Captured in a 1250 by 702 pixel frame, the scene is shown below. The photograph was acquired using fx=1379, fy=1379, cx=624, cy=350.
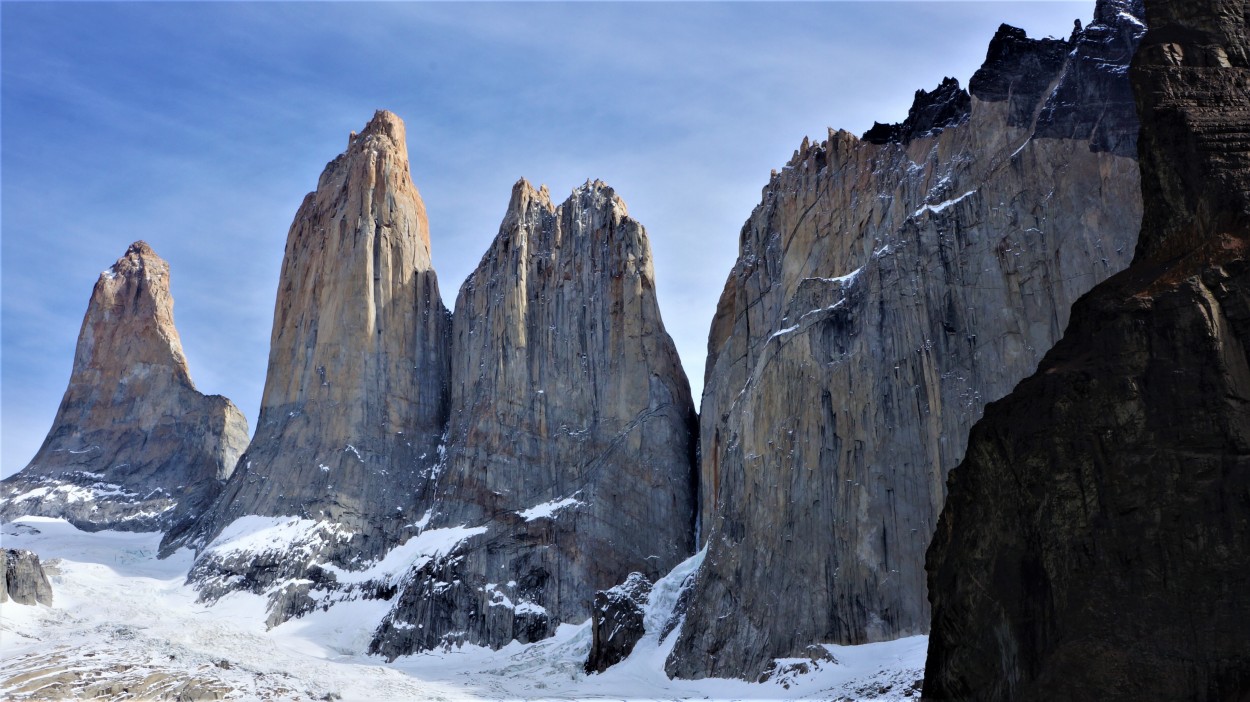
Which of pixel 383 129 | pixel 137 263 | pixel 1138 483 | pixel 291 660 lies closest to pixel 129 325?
pixel 137 263

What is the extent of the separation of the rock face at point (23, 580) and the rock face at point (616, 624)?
36141 millimetres

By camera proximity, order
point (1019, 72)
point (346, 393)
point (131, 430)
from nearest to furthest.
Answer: point (1019, 72) < point (346, 393) < point (131, 430)

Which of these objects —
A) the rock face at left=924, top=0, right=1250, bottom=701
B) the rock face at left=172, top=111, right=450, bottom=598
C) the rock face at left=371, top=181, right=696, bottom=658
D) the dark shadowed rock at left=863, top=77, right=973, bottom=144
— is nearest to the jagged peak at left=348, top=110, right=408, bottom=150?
the rock face at left=172, top=111, right=450, bottom=598

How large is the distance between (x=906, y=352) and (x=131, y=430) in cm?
8344

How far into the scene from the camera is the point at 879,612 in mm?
60094

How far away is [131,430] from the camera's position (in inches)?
4887

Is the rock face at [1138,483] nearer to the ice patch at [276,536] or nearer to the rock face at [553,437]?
the rock face at [553,437]

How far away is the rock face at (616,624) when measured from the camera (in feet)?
250

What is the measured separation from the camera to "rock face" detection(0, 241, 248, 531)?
385ft

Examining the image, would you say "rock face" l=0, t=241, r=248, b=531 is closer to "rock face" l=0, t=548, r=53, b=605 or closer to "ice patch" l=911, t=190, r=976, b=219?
"rock face" l=0, t=548, r=53, b=605

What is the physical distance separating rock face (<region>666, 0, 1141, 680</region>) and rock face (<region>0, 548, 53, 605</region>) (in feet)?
141

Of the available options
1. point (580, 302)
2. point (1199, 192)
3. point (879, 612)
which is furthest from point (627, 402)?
point (1199, 192)

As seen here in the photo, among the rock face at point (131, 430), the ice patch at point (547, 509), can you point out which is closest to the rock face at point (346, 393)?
the ice patch at point (547, 509)

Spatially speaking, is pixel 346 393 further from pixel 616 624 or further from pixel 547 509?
pixel 616 624
